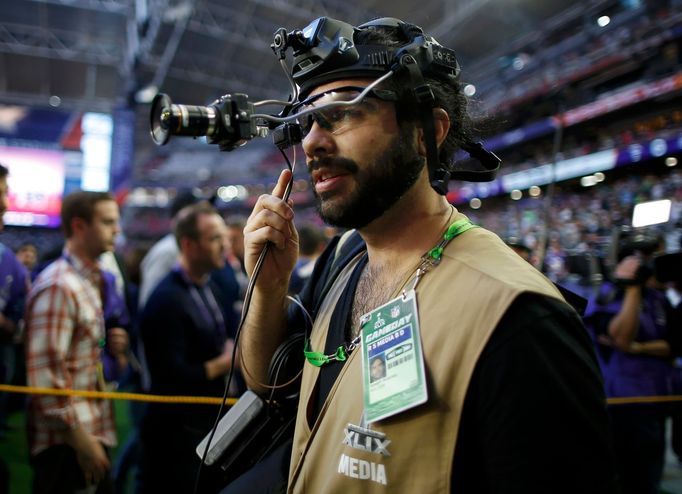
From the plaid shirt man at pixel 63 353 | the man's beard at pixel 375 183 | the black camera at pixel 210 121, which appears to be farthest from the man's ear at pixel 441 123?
the plaid shirt man at pixel 63 353

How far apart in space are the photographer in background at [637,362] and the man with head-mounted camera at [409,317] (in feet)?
5.85

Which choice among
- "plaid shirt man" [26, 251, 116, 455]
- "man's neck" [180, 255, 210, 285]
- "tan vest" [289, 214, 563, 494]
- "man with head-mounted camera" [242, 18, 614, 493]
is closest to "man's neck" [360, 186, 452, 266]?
"man with head-mounted camera" [242, 18, 614, 493]

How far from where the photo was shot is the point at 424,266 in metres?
1.11

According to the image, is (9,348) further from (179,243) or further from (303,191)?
(303,191)

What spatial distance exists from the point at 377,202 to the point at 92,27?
49.7 feet

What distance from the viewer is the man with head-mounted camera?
2.76ft

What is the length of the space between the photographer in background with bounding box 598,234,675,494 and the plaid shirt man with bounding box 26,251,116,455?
8.92 feet

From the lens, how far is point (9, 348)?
3629mm

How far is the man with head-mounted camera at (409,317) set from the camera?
0.84m

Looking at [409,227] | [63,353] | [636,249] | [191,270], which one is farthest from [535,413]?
[191,270]

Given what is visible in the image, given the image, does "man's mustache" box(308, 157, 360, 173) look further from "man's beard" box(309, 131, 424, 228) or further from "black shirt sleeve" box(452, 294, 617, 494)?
"black shirt sleeve" box(452, 294, 617, 494)

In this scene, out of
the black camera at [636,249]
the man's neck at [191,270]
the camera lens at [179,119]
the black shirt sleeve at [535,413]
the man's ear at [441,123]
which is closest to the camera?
the black shirt sleeve at [535,413]

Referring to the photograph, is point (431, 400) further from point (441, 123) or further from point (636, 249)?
point (636, 249)

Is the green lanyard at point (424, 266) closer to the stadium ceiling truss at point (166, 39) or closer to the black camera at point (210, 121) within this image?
the black camera at point (210, 121)
